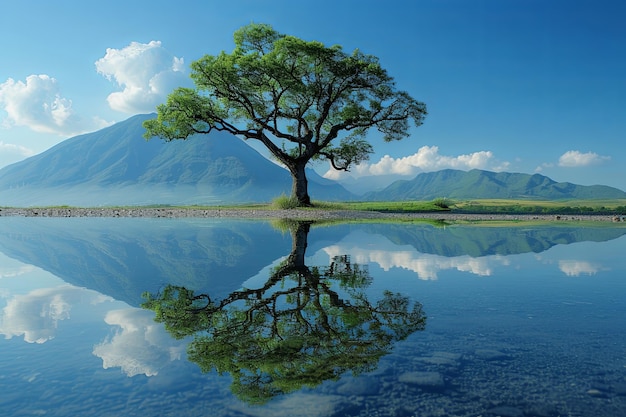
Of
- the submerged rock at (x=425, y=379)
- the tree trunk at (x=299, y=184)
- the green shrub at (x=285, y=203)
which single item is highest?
the tree trunk at (x=299, y=184)

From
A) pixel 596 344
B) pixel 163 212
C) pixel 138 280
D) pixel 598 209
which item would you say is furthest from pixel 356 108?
pixel 596 344

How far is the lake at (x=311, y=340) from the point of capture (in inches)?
138

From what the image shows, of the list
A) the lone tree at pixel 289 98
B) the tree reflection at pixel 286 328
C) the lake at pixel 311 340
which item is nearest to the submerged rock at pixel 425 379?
the lake at pixel 311 340

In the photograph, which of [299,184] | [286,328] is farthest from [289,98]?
[286,328]

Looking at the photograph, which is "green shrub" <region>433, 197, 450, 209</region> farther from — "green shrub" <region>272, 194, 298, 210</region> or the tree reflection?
the tree reflection

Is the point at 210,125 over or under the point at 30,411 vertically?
over

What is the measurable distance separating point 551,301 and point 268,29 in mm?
34093

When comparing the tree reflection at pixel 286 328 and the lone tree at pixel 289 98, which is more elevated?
the lone tree at pixel 289 98

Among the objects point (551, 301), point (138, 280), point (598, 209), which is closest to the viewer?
point (551, 301)

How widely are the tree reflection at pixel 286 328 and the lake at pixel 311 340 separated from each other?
0.02m

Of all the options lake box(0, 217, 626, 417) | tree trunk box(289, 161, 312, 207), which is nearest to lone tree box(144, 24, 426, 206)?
tree trunk box(289, 161, 312, 207)

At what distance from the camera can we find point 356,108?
39.9m

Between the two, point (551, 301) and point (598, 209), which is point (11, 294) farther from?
point (598, 209)

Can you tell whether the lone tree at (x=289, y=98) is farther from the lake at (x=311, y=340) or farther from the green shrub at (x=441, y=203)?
the lake at (x=311, y=340)
